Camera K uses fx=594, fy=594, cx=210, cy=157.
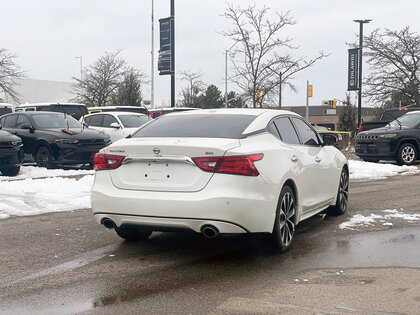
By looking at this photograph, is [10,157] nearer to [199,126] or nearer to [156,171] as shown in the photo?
[199,126]

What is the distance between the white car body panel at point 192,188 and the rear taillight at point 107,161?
40 millimetres

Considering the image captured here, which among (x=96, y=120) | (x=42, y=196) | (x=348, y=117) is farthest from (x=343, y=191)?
(x=348, y=117)

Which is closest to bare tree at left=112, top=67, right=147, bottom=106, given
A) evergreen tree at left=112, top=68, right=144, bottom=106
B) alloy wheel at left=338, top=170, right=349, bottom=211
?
evergreen tree at left=112, top=68, right=144, bottom=106

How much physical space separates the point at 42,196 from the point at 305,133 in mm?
4797

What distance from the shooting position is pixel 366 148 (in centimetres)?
1769

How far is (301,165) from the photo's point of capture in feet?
21.2

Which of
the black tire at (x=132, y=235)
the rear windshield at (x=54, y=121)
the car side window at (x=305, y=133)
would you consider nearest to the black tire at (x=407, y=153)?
the rear windshield at (x=54, y=121)

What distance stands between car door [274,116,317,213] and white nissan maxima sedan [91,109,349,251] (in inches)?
0.9

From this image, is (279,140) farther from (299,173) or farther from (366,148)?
(366,148)

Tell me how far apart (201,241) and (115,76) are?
4255 cm

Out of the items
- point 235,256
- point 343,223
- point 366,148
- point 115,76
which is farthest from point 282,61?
point 235,256

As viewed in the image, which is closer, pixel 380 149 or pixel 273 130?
pixel 273 130

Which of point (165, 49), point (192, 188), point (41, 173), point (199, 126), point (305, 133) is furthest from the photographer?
point (165, 49)

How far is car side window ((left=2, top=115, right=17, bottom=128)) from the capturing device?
1628 centimetres
